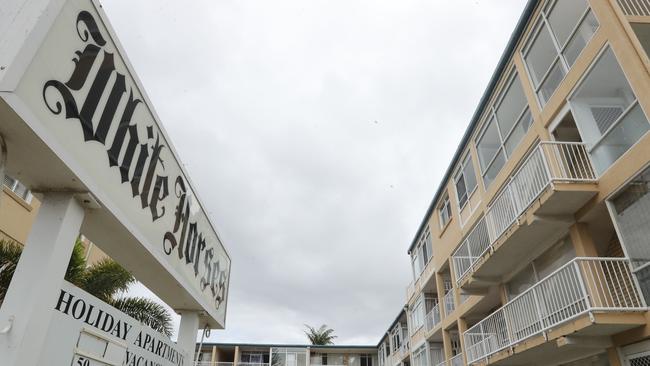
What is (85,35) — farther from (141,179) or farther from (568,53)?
(568,53)

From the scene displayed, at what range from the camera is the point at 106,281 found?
13.2 metres

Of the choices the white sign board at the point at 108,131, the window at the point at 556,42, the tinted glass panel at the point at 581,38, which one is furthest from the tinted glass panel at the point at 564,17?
the white sign board at the point at 108,131

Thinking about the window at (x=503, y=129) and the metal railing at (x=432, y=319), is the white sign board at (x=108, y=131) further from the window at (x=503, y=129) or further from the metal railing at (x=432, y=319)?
the metal railing at (x=432, y=319)

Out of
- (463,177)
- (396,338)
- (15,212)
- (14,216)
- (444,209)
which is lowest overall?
(14,216)

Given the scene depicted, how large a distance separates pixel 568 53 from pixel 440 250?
1250cm

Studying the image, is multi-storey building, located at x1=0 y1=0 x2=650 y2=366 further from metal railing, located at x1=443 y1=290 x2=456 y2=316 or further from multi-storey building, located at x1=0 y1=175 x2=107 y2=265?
metal railing, located at x1=443 y1=290 x2=456 y2=316

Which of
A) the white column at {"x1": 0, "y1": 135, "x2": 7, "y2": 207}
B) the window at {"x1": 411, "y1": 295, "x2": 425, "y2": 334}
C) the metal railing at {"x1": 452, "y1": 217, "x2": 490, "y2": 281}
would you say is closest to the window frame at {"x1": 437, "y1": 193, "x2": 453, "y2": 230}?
the metal railing at {"x1": 452, "y1": 217, "x2": 490, "y2": 281}

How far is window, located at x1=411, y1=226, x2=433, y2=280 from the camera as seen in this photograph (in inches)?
985

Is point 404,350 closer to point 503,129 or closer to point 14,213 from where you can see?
point 503,129

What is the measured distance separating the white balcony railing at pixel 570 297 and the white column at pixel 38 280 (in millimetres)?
9458

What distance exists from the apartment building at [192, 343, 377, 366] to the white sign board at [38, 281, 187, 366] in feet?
Result: 150

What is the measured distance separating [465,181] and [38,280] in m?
18.1

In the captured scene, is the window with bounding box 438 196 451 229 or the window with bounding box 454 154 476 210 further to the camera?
the window with bounding box 438 196 451 229

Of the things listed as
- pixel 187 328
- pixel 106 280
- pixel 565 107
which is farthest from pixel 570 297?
pixel 106 280
